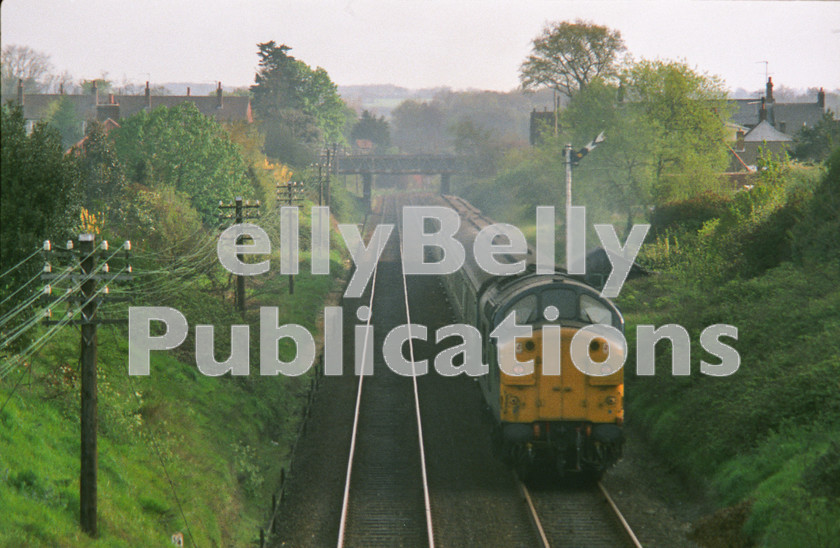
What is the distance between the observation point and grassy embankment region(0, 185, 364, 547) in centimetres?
1426

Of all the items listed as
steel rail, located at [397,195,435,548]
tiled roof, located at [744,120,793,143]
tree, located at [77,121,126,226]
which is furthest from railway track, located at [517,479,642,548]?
tiled roof, located at [744,120,793,143]

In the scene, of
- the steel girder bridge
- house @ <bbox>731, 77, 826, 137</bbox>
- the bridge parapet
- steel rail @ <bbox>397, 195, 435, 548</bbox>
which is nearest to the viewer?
steel rail @ <bbox>397, 195, 435, 548</bbox>

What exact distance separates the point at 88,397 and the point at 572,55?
255 feet

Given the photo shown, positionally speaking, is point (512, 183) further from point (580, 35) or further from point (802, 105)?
point (802, 105)

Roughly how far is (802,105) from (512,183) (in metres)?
34.6

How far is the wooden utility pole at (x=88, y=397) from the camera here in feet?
44.7

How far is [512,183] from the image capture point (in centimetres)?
8219

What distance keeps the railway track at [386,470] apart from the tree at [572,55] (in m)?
60.4

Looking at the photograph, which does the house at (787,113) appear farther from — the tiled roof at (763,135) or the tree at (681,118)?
the tree at (681,118)

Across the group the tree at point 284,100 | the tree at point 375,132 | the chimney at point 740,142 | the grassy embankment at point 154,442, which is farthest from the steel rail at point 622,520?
the tree at point 375,132

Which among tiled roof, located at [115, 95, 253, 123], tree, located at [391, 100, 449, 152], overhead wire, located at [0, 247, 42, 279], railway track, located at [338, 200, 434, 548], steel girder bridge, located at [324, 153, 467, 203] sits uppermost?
tree, located at [391, 100, 449, 152]

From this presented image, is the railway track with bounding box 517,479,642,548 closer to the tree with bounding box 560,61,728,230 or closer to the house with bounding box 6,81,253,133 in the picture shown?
the tree with bounding box 560,61,728,230

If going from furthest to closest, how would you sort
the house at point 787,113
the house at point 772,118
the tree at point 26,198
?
the house at point 787,113
the house at point 772,118
the tree at point 26,198

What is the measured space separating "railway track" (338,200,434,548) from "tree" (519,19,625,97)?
6042 centimetres
